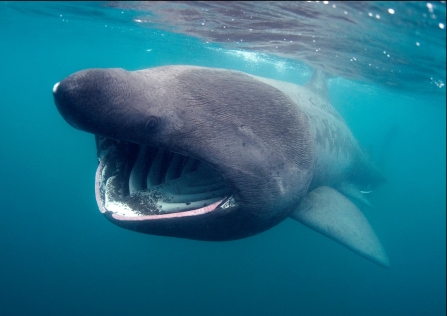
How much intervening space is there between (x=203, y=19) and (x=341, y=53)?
5996 millimetres

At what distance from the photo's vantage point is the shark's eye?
136 inches

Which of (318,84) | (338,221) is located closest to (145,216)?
(338,221)

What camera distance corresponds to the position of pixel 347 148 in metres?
9.08

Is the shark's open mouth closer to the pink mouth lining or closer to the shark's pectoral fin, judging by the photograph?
the pink mouth lining

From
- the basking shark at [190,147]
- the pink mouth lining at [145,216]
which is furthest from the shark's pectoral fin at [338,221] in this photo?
the pink mouth lining at [145,216]

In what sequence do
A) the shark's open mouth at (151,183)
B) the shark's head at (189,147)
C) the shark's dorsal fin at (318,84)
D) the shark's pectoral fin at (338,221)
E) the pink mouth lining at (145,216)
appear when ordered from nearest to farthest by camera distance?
the shark's head at (189,147) → the pink mouth lining at (145,216) → the shark's open mouth at (151,183) → the shark's pectoral fin at (338,221) → the shark's dorsal fin at (318,84)

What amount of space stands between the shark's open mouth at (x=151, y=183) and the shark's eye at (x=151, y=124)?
82 centimetres

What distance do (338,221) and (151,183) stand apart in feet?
12.6

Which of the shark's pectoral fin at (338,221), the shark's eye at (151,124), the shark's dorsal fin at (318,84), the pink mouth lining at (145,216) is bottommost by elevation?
the shark's pectoral fin at (338,221)

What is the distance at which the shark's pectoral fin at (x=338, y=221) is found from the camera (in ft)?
19.9

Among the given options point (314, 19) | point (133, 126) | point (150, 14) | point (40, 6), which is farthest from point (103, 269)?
point (133, 126)

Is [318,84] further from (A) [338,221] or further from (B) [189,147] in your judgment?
(B) [189,147]

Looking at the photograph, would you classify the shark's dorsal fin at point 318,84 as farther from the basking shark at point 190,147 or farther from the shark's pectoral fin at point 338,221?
the basking shark at point 190,147

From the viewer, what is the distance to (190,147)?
3719 mm
